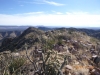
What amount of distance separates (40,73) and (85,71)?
2.13 meters

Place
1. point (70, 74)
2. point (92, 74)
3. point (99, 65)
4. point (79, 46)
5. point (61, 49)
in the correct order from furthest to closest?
point (79, 46)
point (61, 49)
point (99, 65)
point (92, 74)
point (70, 74)

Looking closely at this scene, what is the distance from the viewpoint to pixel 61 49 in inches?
480

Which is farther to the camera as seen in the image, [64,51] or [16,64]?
[64,51]

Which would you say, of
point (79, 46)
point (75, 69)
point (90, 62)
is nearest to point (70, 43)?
point (79, 46)

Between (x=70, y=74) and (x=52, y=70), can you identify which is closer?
(x=52, y=70)

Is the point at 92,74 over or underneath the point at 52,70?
underneath

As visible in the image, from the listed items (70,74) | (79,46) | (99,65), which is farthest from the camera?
(79,46)

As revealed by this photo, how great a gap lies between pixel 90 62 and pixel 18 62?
4.28 meters

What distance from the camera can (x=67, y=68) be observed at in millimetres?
7789

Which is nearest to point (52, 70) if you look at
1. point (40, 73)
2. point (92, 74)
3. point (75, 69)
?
point (40, 73)

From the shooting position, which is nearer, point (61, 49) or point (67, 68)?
point (67, 68)

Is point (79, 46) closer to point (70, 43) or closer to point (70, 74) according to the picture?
point (70, 43)

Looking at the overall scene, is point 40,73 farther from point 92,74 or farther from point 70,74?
point 92,74

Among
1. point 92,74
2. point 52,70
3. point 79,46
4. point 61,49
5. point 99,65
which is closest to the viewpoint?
point 52,70
